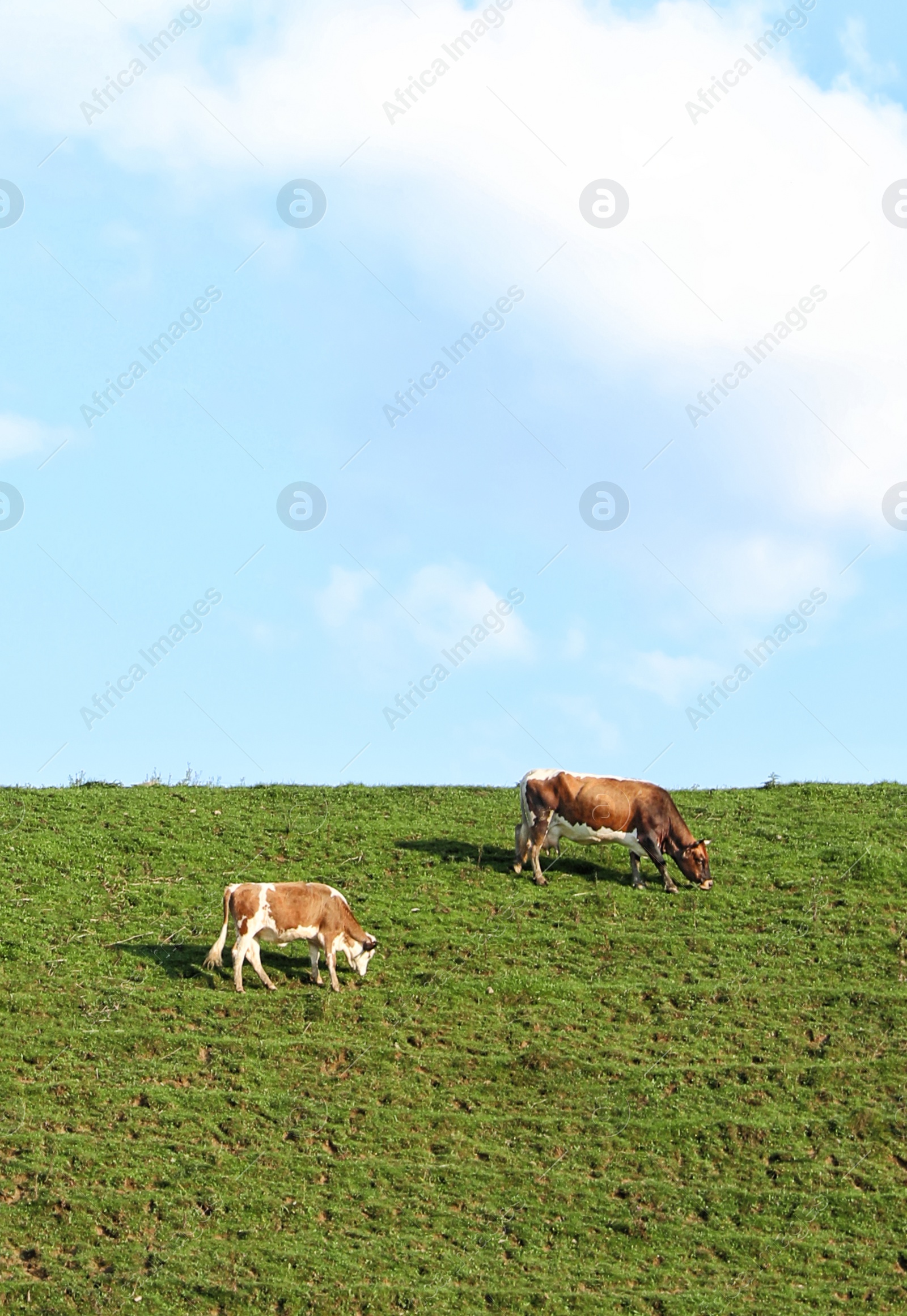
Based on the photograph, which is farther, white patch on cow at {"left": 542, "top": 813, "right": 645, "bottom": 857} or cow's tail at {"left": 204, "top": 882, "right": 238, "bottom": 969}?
white patch on cow at {"left": 542, "top": 813, "right": 645, "bottom": 857}

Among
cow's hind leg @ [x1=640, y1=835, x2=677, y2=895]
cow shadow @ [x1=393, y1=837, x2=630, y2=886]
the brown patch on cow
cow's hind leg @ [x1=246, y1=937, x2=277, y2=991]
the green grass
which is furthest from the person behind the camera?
cow shadow @ [x1=393, y1=837, x2=630, y2=886]

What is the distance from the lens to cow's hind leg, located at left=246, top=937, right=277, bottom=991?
23.0 m

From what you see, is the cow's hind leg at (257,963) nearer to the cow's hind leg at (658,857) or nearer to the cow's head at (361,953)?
the cow's head at (361,953)

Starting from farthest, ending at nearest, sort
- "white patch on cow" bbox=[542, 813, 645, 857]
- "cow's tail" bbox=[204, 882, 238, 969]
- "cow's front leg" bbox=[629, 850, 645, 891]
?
"white patch on cow" bbox=[542, 813, 645, 857], "cow's front leg" bbox=[629, 850, 645, 891], "cow's tail" bbox=[204, 882, 238, 969]

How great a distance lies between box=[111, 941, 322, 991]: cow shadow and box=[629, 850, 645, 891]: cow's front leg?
7.18 metres

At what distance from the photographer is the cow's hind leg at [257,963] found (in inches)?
904

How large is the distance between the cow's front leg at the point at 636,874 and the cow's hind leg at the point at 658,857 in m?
0.29

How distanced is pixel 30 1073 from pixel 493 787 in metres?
17.8

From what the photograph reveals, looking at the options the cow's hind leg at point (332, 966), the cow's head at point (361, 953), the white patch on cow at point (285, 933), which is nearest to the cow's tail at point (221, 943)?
the white patch on cow at point (285, 933)

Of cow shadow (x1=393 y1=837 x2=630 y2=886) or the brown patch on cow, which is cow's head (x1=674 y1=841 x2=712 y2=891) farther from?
the brown patch on cow

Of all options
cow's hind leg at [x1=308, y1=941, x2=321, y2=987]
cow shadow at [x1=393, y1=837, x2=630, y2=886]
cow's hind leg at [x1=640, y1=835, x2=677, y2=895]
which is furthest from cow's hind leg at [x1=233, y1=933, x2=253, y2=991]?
cow's hind leg at [x1=640, y1=835, x2=677, y2=895]

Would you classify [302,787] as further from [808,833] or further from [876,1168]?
[876,1168]

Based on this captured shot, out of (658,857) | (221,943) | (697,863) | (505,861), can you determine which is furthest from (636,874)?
(221,943)

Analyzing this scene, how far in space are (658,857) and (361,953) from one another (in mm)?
7499
